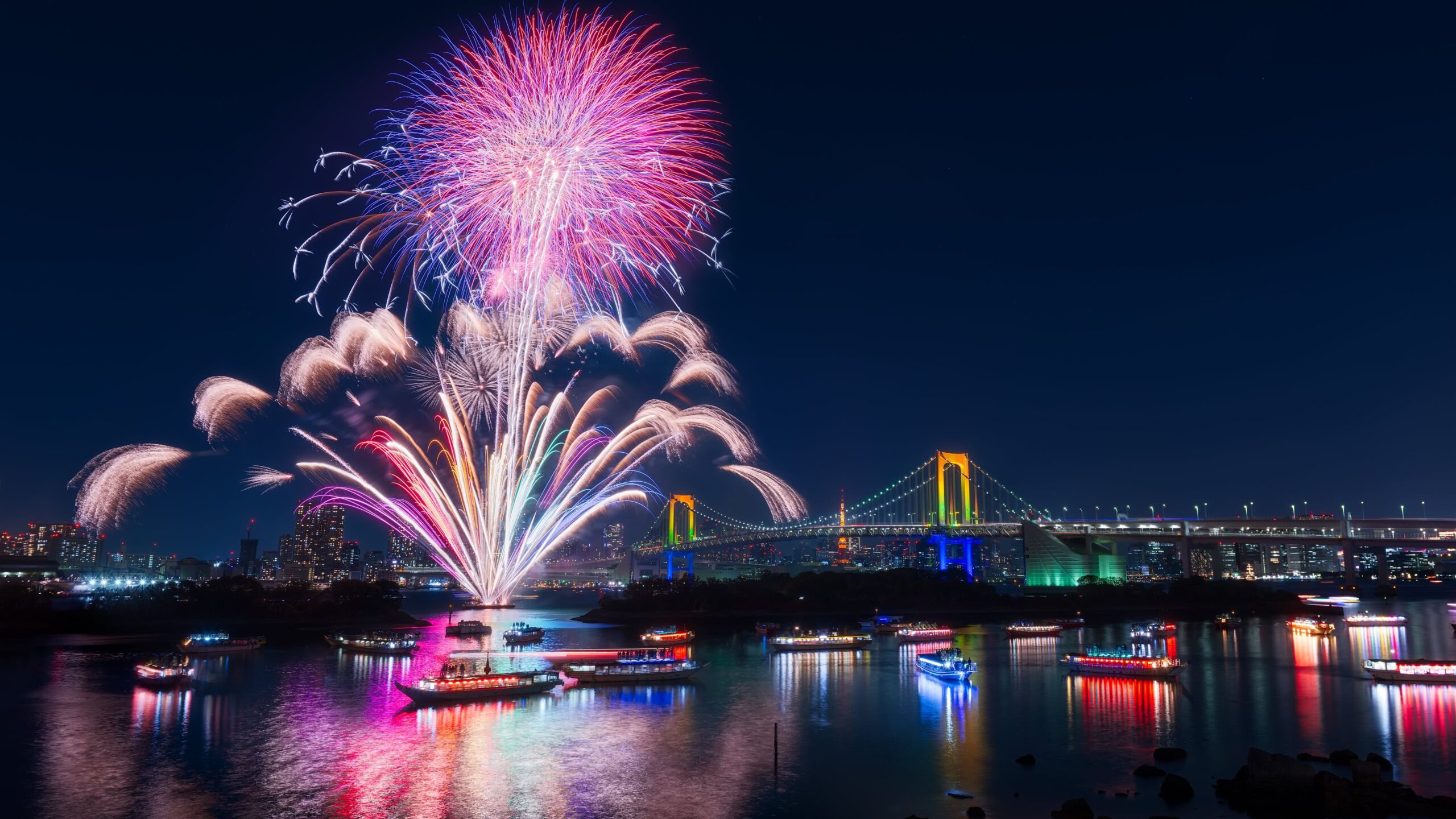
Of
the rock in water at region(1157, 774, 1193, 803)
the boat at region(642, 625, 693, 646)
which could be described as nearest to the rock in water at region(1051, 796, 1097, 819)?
the rock in water at region(1157, 774, 1193, 803)

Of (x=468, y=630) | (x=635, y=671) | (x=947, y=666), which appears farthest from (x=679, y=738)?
(x=468, y=630)

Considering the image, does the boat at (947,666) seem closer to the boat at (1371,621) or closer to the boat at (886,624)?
the boat at (886,624)

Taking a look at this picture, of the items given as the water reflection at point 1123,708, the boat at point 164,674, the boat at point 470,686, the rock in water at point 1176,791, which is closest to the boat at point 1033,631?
the water reflection at point 1123,708

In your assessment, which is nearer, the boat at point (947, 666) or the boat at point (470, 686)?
the boat at point (470, 686)

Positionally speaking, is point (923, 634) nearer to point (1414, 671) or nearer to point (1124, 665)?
point (1124, 665)

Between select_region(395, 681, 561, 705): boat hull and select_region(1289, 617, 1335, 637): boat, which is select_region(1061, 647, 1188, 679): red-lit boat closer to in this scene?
select_region(395, 681, 561, 705): boat hull

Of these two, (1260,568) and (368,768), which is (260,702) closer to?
(368,768)
